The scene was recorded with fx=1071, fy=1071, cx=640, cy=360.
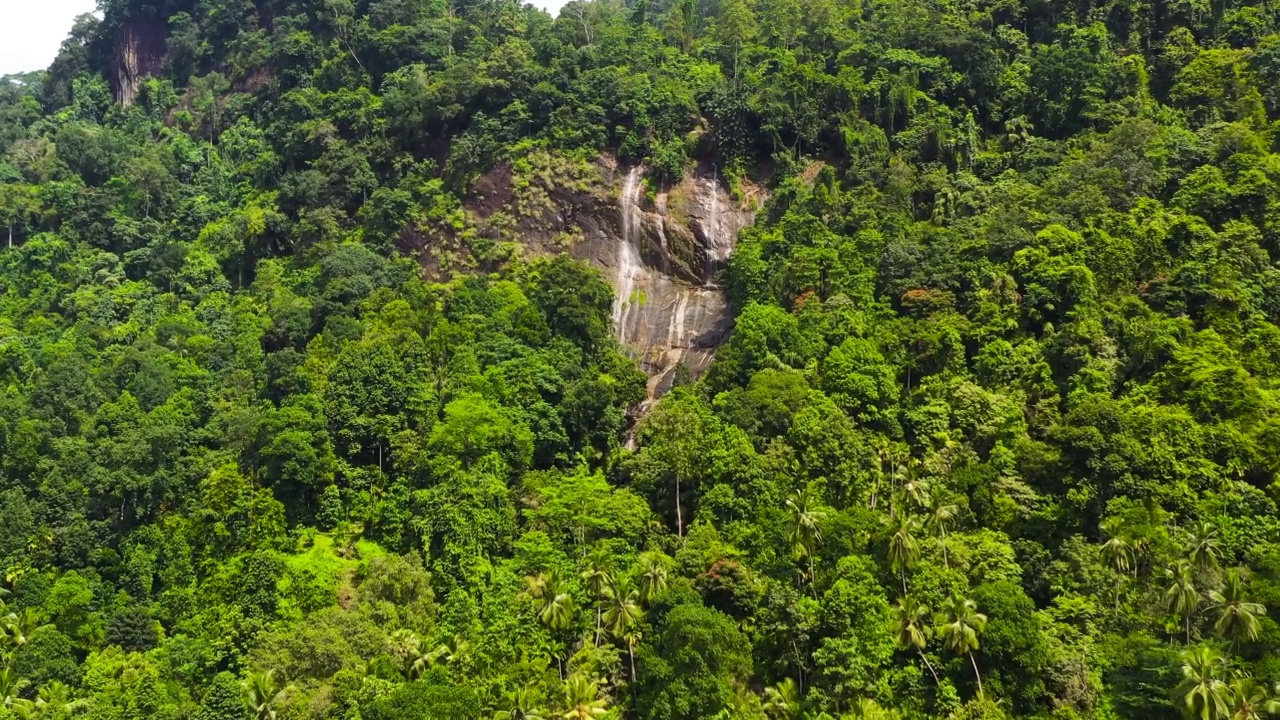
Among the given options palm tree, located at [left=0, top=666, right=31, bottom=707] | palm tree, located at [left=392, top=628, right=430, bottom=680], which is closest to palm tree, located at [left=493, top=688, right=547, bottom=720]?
palm tree, located at [left=392, top=628, right=430, bottom=680]

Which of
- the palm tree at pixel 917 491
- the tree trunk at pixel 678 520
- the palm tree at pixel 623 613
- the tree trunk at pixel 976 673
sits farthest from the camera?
the tree trunk at pixel 678 520

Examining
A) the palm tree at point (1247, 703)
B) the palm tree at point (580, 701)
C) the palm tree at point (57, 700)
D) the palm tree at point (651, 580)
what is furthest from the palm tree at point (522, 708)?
the palm tree at point (1247, 703)

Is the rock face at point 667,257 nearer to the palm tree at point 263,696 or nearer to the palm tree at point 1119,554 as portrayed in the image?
the palm tree at point 1119,554

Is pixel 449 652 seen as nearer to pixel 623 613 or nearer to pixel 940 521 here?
pixel 623 613

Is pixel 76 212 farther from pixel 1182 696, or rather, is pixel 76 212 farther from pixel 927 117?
pixel 1182 696

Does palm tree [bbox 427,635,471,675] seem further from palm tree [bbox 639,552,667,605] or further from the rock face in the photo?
the rock face
